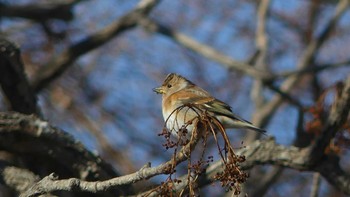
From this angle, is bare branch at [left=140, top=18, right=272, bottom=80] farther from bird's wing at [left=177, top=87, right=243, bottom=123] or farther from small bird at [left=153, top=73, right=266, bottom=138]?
bird's wing at [left=177, top=87, right=243, bottom=123]

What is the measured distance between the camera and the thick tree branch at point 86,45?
8.71m

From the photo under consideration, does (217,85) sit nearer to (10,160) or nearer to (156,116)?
(156,116)

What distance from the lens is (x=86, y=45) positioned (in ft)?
29.5

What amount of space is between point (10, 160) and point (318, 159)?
2197mm

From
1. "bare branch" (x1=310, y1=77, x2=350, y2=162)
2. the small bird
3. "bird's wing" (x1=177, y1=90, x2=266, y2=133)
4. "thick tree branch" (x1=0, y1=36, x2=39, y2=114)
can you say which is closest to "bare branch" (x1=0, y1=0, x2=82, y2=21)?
"thick tree branch" (x1=0, y1=36, x2=39, y2=114)

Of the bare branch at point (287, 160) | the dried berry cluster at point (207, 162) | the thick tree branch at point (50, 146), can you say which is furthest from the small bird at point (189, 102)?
the dried berry cluster at point (207, 162)

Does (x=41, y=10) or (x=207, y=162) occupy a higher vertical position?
(x=41, y=10)

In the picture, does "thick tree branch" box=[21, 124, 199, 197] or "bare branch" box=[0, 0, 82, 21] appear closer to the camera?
"thick tree branch" box=[21, 124, 199, 197]

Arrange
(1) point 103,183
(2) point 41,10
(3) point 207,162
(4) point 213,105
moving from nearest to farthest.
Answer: (3) point 207,162 < (1) point 103,183 < (4) point 213,105 < (2) point 41,10

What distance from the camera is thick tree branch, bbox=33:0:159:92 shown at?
871 cm

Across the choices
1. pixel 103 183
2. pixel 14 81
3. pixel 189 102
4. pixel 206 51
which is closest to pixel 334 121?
pixel 189 102

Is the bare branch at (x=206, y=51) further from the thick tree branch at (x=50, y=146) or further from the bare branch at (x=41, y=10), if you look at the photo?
the thick tree branch at (x=50, y=146)

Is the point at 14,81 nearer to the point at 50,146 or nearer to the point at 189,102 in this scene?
the point at 50,146

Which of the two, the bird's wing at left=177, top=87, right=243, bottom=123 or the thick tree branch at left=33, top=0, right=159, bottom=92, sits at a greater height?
the thick tree branch at left=33, top=0, right=159, bottom=92
